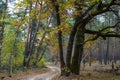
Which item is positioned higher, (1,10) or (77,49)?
(1,10)

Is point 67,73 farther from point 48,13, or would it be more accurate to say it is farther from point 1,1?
point 1,1

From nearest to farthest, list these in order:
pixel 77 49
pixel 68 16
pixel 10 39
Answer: pixel 68 16 → pixel 77 49 → pixel 10 39

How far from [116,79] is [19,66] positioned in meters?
25.0

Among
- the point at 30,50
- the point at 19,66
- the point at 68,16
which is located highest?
the point at 68,16

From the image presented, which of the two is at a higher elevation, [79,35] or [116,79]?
[79,35]

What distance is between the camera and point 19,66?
1686 inches

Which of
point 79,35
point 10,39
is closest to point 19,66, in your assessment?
point 10,39

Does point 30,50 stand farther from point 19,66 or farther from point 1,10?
point 1,10

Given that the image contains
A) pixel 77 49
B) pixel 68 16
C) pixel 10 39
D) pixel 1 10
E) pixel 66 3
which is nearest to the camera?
pixel 66 3

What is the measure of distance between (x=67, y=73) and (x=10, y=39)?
15.9 meters

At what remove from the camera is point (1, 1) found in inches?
1711

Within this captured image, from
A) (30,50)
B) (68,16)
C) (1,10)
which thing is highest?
(1,10)

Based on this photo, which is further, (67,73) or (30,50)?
(30,50)

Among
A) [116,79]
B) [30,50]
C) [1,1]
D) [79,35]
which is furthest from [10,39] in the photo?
[116,79]
